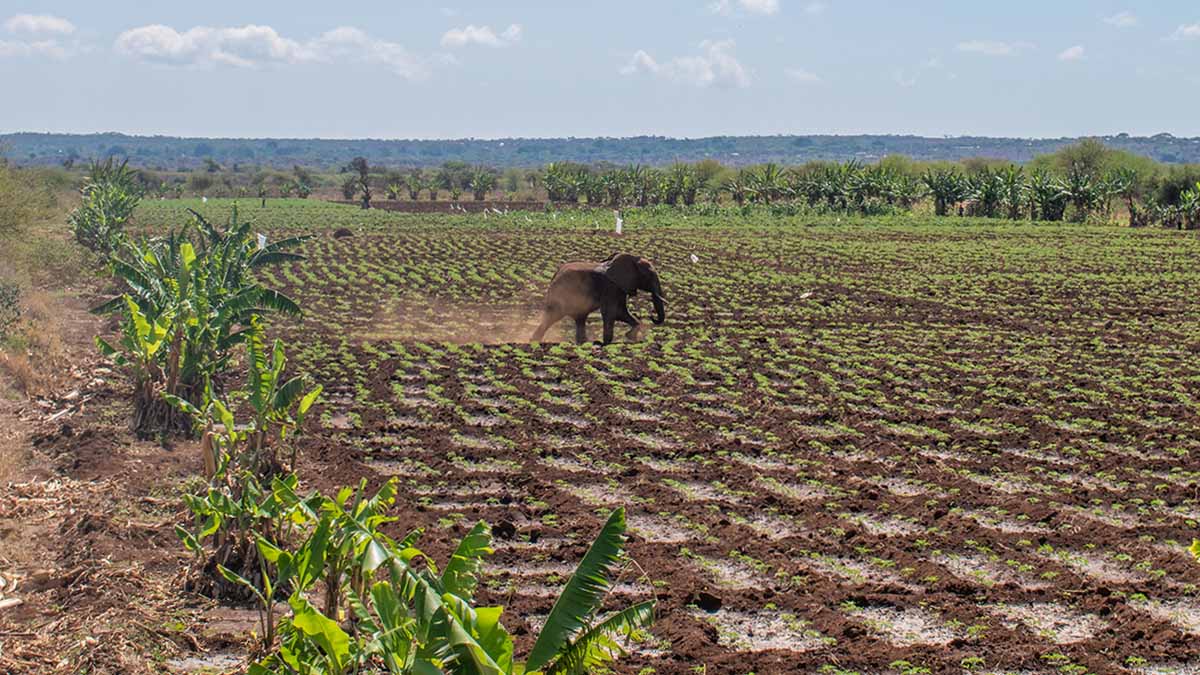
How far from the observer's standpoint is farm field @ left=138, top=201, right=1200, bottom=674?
Answer: 26.0 feet

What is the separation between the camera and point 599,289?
60.5 ft

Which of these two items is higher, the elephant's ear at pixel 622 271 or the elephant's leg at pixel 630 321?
the elephant's ear at pixel 622 271

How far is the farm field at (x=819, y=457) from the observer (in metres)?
7.93

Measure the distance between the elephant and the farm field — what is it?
762mm

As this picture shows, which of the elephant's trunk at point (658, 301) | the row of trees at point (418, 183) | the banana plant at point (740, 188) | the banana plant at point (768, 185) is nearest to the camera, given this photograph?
the elephant's trunk at point (658, 301)

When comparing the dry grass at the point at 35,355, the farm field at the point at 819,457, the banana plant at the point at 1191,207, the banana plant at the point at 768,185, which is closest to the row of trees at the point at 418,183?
the banana plant at the point at 768,185

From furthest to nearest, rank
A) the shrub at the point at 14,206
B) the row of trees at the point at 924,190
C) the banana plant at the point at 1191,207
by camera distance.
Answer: the row of trees at the point at 924,190 < the banana plant at the point at 1191,207 < the shrub at the point at 14,206

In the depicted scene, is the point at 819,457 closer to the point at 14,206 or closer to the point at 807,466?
the point at 807,466

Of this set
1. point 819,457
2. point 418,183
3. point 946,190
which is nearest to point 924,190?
point 946,190

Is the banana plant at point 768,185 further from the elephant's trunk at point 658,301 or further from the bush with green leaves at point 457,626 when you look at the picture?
the bush with green leaves at point 457,626

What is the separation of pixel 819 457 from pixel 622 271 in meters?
7.26

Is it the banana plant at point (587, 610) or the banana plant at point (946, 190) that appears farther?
the banana plant at point (946, 190)

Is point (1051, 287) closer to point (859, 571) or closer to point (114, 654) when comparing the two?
point (859, 571)

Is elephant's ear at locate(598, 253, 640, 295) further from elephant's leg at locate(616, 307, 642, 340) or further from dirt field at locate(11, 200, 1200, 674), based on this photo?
dirt field at locate(11, 200, 1200, 674)
